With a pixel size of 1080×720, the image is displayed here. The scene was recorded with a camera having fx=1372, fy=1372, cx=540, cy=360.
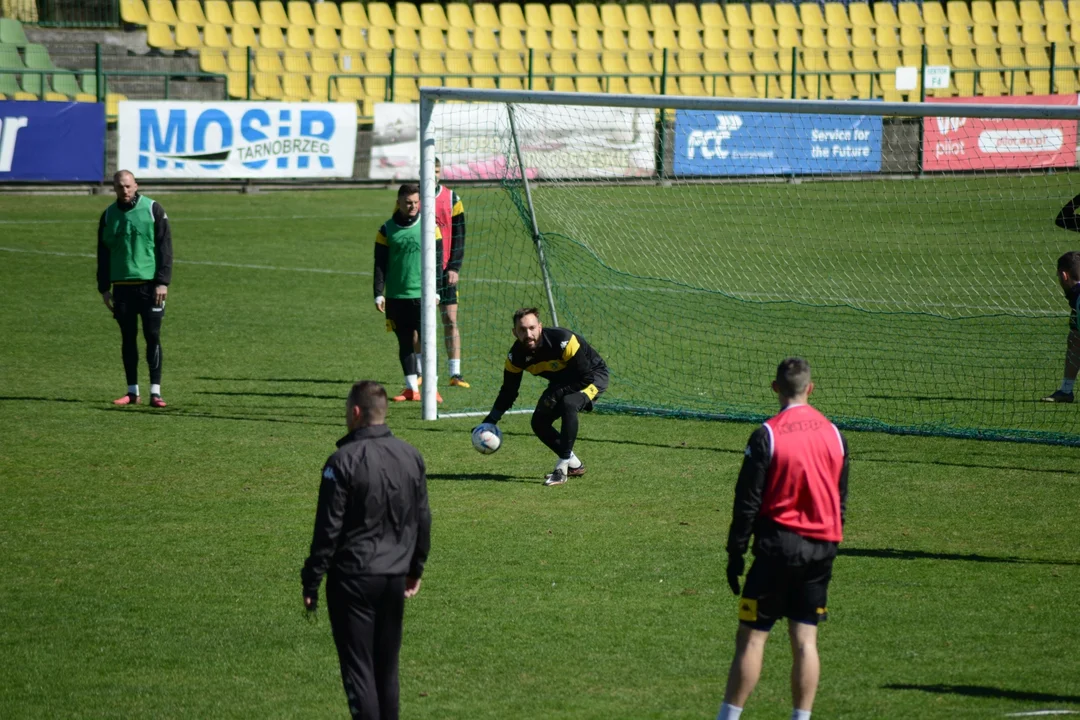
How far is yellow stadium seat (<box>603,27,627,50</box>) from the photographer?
124 feet

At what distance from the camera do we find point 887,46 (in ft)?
134

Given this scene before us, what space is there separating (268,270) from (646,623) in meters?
15.8

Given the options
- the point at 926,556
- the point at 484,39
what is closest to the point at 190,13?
the point at 484,39

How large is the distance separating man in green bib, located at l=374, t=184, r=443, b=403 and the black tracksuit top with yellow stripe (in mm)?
3250

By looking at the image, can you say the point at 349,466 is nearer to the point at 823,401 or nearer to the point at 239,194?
the point at 823,401

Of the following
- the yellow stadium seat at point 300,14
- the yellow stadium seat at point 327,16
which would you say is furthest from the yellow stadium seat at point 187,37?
the yellow stadium seat at point 327,16

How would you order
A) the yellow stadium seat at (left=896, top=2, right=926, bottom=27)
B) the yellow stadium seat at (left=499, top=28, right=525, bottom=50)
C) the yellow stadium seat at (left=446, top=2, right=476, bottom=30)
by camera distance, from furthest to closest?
the yellow stadium seat at (left=896, top=2, right=926, bottom=27) < the yellow stadium seat at (left=499, top=28, right=525, bottom=50) < the yellow stadium seat at (left=446, top=2, right=476, bottom=30)

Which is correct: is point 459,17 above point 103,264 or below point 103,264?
above

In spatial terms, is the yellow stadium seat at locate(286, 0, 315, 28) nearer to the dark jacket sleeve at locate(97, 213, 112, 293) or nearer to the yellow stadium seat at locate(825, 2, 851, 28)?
the yellow stadium seat at locate(825, 2, 851, 28)

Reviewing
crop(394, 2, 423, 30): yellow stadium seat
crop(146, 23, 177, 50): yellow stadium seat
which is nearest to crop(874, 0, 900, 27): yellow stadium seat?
crop(394, 2, 423, 30): yellow stadium seat

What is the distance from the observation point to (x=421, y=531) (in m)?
5.85

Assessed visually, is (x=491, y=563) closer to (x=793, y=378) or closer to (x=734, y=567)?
(x=734, y=567)

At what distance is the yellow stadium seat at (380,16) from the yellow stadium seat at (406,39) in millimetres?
234

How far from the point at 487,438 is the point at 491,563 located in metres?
2.26
